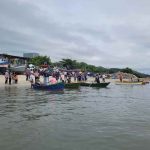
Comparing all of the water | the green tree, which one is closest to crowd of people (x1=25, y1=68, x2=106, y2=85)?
the water

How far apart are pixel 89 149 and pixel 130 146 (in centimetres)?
150

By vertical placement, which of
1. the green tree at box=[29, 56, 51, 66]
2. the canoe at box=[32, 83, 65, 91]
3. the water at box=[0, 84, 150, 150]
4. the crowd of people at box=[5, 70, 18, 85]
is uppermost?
the green tree at box=[29, 56, 51, 66]

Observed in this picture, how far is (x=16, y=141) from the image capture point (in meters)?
11.8

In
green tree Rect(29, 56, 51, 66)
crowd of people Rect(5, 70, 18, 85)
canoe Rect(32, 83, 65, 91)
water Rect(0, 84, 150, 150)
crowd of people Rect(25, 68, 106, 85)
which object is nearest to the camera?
water Rect(0, 84, 150, 150)

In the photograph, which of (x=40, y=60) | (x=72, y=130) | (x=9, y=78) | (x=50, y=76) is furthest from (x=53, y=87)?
(x=40, y=60)

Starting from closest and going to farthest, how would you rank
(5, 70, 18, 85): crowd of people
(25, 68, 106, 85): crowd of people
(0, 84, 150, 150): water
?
(0, 84, 150, 150): water, (25, 68, 106, 85): crowd of people, (5, 70, 18, 85): crowd of people

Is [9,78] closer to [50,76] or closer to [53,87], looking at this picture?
[50,76]

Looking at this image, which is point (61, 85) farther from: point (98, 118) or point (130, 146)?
point (130, 146)

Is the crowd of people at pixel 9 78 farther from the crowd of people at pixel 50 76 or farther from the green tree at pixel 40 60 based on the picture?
the green tree at pixel 40 60

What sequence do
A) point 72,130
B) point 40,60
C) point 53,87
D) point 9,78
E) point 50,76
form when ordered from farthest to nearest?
point 40,60
point 9,78
point 50,76
point 53,87
point 72,130

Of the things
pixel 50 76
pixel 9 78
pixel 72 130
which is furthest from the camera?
pixel 9 78

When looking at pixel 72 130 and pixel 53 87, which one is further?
pixel 53 87

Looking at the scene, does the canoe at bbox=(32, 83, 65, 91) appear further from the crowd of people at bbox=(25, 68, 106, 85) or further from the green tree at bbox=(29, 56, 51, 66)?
the green tree at bbox=(29, 56, 51, 66)

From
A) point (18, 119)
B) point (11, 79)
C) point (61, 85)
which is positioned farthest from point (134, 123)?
point (11, 79)
